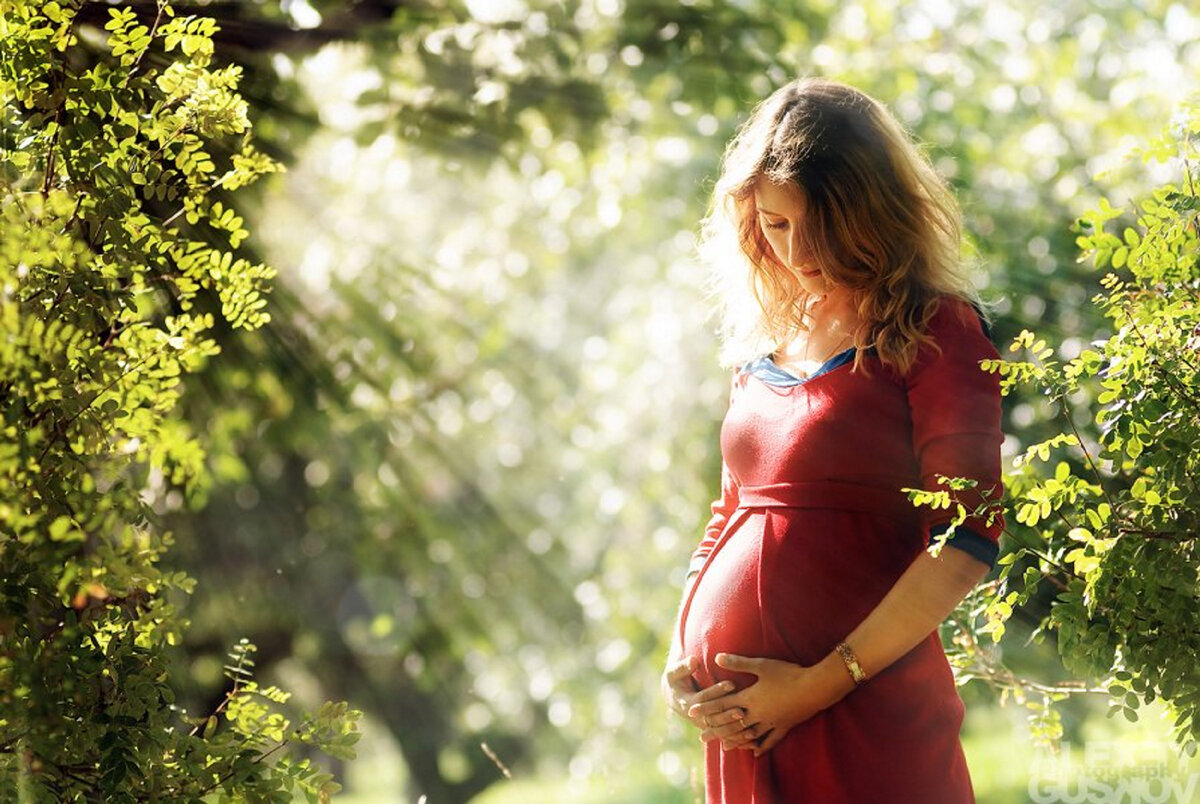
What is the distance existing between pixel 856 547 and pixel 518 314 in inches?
357

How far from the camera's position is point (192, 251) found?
171cm

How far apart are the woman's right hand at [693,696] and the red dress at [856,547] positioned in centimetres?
3

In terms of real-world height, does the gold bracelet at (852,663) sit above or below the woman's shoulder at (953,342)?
below

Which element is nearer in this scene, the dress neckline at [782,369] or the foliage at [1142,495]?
the foliage at [1142,495]

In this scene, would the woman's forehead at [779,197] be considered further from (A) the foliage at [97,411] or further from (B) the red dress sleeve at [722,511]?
(A) the foliage at [97,411]

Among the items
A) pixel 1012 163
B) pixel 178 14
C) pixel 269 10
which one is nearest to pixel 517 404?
pixel 1012 163

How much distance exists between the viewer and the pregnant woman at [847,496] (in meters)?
1.45

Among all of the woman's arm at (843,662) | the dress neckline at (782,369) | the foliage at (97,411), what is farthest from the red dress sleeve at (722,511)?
the foliage at (97,411)

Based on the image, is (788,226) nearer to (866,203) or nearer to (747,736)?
(866,203)

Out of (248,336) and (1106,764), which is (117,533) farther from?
(248,336)

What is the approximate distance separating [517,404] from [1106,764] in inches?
295

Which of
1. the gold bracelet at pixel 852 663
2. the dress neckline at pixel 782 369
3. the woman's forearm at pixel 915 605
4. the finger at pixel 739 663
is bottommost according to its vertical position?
the finger at pixel 739 663

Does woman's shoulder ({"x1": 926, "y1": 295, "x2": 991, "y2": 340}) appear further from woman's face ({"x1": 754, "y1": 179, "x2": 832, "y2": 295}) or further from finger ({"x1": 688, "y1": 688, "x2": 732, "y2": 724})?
finger ({"x1": 688, "y1": 688, "x2": 732, "y2": 724})

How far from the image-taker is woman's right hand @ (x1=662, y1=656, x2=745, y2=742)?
1530mm
